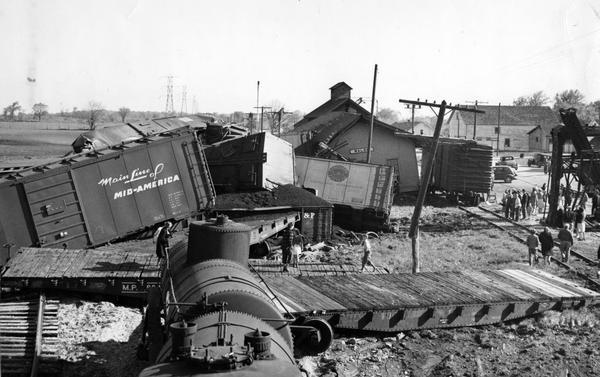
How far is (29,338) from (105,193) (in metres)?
6.65

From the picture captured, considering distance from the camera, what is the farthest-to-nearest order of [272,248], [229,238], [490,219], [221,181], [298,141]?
[298,141] < [490,219] < [221,181] < [272,248] < [229,238]

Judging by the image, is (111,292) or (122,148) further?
(122,148)

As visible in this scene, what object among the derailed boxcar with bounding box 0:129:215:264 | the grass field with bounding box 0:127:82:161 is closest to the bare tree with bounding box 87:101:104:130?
the grass field with bounding box 0:127:82:161

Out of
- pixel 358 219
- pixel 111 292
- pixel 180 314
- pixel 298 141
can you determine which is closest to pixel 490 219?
pixel 358 219

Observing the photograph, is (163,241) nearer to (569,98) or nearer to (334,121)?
(334,121)

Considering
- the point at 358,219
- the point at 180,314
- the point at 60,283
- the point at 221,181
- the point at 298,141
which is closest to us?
the point at 180,314

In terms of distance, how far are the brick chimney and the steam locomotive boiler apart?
45.7 metres

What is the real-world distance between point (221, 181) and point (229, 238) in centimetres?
1368

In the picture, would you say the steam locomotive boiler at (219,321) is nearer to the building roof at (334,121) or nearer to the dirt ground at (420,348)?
the dirt ground at (420,348)

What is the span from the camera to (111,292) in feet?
44.9

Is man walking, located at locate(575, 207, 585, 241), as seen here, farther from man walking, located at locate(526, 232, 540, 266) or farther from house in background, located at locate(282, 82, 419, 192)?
house in background, located at locate(282, 82, 419, 192)

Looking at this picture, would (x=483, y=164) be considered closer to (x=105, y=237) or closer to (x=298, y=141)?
(x=298, y=141)

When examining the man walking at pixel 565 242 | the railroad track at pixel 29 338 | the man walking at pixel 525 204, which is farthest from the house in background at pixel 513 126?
the railroad track at pixel 29 338

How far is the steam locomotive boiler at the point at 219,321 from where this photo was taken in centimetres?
622
